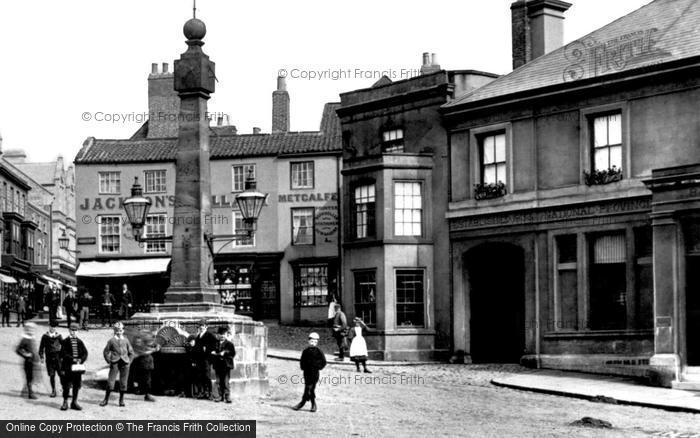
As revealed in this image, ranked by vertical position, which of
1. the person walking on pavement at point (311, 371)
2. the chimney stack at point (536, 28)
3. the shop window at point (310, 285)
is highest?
the chimney stack at point (536, 28)

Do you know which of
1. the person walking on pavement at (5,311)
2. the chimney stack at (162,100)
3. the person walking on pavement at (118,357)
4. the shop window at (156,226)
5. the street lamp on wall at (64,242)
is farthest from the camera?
the chimney stack at (162,100)

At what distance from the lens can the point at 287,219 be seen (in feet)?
164

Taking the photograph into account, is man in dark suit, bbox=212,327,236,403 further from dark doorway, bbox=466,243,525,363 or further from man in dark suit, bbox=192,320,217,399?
dark doorway, bbox=466,243,525,363

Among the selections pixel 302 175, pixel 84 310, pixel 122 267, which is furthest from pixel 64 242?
pixel 84 310

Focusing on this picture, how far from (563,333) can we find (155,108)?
3062 centimetres

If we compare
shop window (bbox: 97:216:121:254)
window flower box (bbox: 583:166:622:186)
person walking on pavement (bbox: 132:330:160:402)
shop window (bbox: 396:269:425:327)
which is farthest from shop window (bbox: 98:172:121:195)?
person walking on pavement (bbox: 132:330:160:402)

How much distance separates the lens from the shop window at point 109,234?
52.2 metres

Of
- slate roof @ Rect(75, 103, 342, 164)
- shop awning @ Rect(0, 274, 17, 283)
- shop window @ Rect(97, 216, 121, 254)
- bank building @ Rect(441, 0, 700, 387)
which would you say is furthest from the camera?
shop awning @ Rect(0, 274, 17, 283)

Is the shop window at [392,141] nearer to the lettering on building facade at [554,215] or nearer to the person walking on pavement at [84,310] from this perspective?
the lettering on building facade at [554,215]

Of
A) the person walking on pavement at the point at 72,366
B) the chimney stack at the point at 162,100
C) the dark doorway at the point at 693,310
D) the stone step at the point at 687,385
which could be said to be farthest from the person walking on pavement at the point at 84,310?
the stone step at the point at 687,385

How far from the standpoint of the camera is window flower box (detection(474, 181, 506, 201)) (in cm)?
3216

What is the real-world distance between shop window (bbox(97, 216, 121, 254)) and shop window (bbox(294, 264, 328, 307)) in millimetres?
9099

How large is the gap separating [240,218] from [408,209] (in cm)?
1858

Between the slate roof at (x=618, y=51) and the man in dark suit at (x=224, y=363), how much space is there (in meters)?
14.4
